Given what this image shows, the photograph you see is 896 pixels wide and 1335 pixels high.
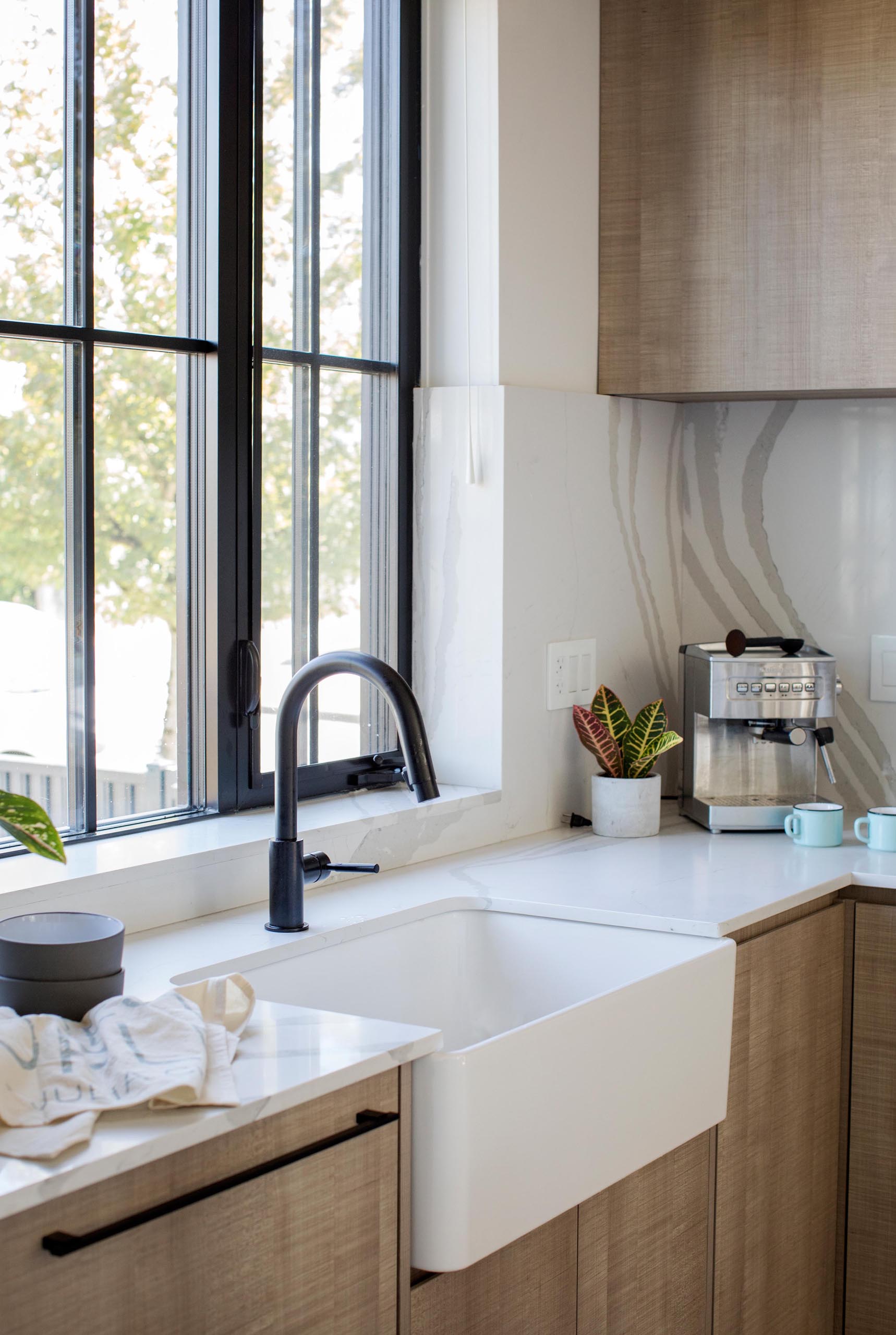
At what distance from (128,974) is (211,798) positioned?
1.74 feet

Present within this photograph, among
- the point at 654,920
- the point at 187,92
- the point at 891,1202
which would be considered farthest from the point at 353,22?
the point at 891,1202

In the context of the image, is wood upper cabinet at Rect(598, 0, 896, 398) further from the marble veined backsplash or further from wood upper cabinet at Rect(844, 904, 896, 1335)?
wood upper cabinet at Rect(844, 904, 896, 1335)

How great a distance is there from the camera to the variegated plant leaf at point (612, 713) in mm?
2359

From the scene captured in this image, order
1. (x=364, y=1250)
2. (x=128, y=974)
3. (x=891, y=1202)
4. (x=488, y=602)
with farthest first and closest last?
(x=488, y=602), (x=891, y=1202), (x=128, y=974), (x=364, y=1250)

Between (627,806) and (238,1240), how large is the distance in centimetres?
130

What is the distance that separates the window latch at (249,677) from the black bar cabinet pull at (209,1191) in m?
0.86

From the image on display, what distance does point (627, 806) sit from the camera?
2305mm

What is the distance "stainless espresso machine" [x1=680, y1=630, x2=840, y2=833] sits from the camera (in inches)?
91.7

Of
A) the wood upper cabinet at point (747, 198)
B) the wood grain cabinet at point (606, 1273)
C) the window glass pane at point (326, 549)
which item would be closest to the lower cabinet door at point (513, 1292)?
the wood grain cabinet at point (606, 1273)

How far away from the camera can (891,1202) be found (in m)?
2.10

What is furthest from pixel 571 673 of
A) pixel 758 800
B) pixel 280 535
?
pixel 280 535

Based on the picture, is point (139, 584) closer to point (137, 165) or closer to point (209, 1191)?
point (137, 165)

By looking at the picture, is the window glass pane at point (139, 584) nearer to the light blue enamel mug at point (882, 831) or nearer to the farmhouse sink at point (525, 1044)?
the farmhouse sink at point (525, 1044)

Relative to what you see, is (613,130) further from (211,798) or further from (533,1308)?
(533,1308)
